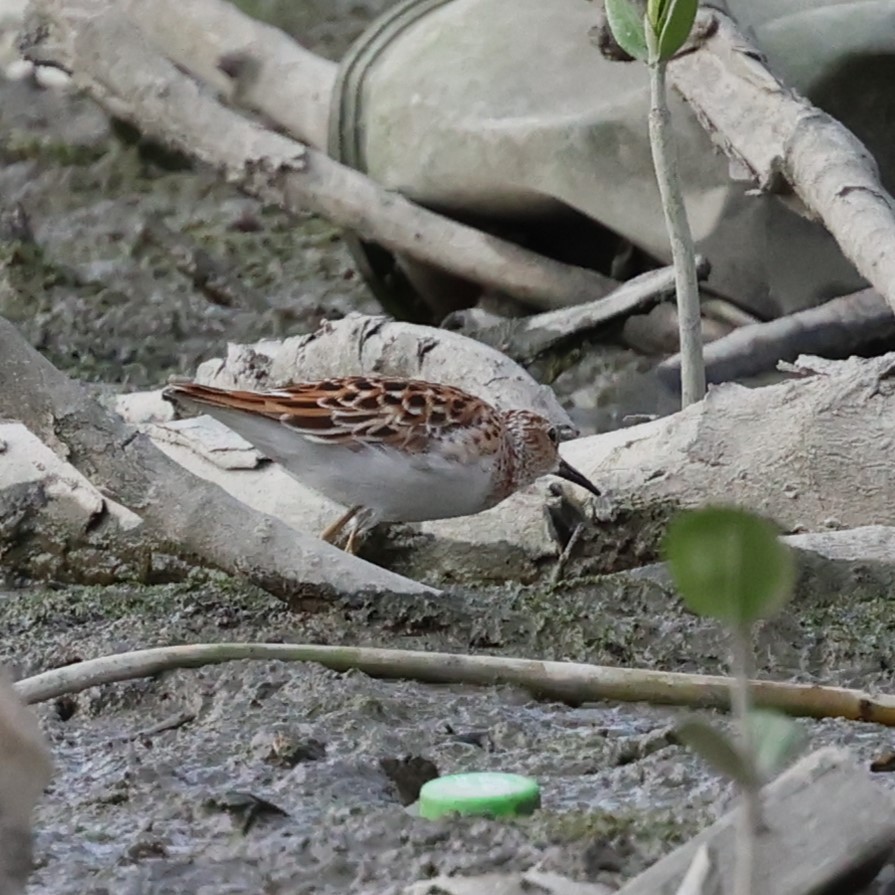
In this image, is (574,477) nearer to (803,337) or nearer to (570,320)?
(803,337)

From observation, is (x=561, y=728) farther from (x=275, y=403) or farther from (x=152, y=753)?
(x=275, y=403)

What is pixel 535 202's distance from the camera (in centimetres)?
605

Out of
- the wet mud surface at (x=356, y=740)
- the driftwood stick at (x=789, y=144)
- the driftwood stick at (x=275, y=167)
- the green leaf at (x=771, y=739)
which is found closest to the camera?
the green leaf at (x=771, y=739)

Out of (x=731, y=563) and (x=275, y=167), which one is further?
(x=275, y=167)

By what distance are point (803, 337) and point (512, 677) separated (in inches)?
115

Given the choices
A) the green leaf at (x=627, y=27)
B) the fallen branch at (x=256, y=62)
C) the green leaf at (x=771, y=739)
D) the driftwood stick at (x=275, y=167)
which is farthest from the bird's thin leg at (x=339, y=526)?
the fallen branch at (x=256, y=62)

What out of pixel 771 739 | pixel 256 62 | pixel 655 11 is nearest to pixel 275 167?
pixel 256 62

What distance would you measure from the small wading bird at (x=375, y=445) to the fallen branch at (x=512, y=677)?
988 millimetres

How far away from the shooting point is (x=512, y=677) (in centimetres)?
261

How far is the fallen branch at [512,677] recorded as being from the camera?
245 centimetres

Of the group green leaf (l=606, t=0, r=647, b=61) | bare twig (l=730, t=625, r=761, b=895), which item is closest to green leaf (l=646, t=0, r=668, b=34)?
green leaf (l=606, t=0, r=647, b=61)

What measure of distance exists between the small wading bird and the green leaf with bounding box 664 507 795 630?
8.99 ft

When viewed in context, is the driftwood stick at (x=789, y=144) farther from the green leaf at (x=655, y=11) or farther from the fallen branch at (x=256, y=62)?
the fallen branch at (x=256, y=62)

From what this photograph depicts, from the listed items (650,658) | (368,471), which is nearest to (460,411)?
(368,471)
